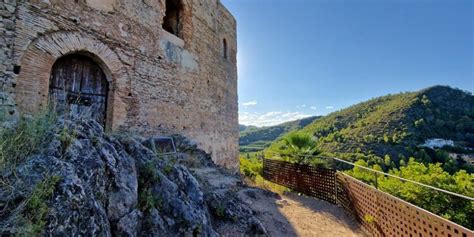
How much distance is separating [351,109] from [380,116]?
13.2 m

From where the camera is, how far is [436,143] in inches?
1361

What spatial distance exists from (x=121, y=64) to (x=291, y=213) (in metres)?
5.52

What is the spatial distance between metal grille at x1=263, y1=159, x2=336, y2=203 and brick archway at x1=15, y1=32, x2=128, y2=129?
17.9 ft

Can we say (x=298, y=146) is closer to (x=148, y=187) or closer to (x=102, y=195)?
(x=148, y=187)

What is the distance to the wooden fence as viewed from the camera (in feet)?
9.75

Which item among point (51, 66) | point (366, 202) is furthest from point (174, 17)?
point (366, 202)

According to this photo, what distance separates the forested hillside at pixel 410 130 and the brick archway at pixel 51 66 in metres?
30.0

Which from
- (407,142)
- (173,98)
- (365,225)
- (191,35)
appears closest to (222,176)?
(173,98)

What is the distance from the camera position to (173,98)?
7.06 m

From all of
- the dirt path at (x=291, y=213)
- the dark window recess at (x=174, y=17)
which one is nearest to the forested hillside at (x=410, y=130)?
the dirt path at (x=291, y=213)

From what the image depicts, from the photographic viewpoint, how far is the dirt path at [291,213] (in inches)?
174

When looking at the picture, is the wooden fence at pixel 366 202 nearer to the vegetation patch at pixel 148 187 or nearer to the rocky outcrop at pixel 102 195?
the rocky outcrop at pixel 102 195

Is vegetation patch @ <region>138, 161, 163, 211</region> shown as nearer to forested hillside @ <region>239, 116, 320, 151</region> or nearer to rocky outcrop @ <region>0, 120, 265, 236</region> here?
rocky outcrop @ <region>0, 120, 265, 236</region>

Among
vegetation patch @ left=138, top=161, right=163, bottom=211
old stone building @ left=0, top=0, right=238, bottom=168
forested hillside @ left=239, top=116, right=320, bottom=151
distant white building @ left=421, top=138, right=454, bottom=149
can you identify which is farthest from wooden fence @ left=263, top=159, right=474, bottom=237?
forested hillside @ left=239, top=116, right=320, bottom=151
